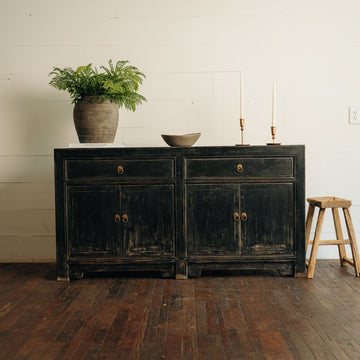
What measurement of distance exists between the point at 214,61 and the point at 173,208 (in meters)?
1.15

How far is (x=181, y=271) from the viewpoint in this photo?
107 inches

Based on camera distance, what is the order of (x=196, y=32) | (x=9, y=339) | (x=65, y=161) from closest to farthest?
(x=9, y=339)
(x=65, y=161)
(x=196, y=32)

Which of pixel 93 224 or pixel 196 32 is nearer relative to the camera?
pixel 93 224

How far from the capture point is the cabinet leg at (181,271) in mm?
2701

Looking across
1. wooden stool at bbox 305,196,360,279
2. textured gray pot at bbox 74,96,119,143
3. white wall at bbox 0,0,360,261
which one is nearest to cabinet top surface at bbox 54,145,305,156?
textured gray pot at bbox 74,96,119,143

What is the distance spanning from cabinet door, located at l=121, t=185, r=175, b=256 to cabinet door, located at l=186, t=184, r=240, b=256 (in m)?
0.11

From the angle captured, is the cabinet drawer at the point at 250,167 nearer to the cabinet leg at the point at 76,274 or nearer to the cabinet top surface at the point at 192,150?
the cabinet top surface at the point at 192,150

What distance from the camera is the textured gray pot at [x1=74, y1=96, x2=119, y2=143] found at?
2732 mm

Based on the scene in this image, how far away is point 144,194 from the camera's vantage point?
268 cm

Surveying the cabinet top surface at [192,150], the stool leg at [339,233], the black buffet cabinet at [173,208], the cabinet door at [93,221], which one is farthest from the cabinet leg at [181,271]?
the stool leg at [339,233]

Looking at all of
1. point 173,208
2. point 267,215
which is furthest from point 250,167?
point 173,208

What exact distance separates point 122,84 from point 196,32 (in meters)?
0.77

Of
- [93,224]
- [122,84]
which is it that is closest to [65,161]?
[93,224]

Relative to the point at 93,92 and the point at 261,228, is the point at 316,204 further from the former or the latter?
the point at 93,92
